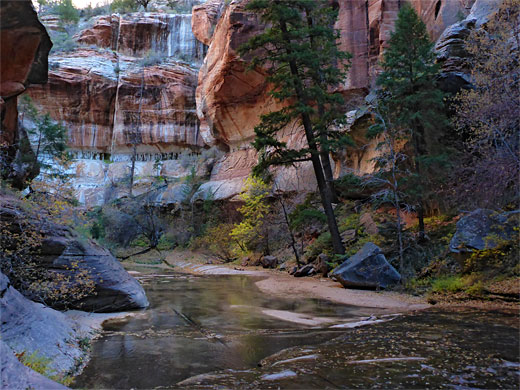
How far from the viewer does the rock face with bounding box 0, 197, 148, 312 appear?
264 inches

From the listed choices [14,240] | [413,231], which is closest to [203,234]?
[413,231]

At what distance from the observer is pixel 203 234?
27.6m

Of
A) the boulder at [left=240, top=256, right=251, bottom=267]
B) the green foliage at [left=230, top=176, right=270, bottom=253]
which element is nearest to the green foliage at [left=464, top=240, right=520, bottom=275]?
the green foliage at [left=230, top=176, right=270, bottom=253]

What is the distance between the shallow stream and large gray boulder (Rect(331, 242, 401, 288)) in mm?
3017

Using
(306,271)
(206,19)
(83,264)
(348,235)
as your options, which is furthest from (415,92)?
(206,19)

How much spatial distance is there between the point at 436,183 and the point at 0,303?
500 inches

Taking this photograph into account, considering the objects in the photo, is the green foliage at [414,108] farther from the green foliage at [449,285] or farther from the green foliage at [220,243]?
the green foliage at [220,243]

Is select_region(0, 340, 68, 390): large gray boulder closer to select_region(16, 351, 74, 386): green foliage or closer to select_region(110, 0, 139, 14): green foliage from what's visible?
select_region(16, 351, 74, 386): green foliage

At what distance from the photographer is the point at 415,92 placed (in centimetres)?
1307

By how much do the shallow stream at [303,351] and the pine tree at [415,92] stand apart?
24.2ft

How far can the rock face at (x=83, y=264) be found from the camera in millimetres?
6695

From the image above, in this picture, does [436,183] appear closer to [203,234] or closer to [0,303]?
[0,303]

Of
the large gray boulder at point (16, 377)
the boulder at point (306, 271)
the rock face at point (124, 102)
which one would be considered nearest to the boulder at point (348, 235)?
the boulder at point (306, 271)

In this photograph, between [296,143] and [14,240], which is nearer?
[14,240]
